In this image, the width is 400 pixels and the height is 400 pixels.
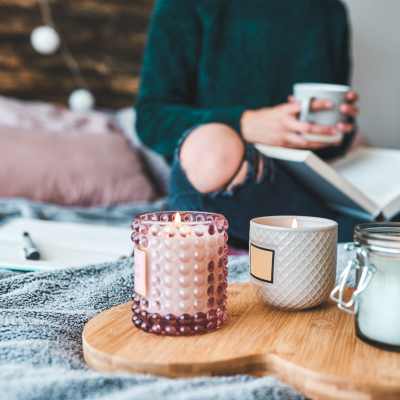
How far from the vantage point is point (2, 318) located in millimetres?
689

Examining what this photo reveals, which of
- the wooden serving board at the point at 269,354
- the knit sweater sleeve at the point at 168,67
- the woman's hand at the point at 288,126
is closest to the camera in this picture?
the wooden serving board at the point at 269,354

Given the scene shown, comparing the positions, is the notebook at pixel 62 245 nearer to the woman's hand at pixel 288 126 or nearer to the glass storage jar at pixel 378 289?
the woman's hand at pixel 288 126

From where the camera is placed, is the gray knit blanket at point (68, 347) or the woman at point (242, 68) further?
the woman at point (242, 68)

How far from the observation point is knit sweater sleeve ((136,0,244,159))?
1498 mm

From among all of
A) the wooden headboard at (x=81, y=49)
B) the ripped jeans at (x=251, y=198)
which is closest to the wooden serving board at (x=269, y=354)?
the ripped jeans at (x=251, y=198)

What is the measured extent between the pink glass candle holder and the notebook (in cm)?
35

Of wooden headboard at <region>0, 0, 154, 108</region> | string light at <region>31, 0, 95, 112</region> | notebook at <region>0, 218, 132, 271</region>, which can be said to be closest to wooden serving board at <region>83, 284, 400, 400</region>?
notebook at <region>0, 218, 132, 271</region>

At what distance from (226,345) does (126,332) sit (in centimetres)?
10

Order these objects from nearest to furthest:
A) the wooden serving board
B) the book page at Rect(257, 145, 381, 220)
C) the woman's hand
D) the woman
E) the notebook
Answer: the wooden serving board → the notebook → the book page at Rect(257, 145, 381, 220) → the woman's hand → the woman

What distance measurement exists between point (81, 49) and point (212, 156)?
1305 millimetres

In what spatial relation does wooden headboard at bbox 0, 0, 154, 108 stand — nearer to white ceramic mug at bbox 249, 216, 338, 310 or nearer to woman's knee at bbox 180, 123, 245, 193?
woman's knee at bbox 180, 123, 245, 193

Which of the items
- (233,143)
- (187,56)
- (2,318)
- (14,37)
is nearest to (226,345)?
(2,318)

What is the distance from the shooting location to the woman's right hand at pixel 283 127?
1179mm

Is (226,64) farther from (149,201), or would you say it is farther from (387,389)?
(387,389)
